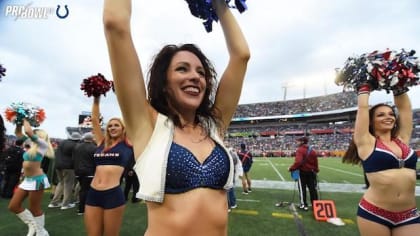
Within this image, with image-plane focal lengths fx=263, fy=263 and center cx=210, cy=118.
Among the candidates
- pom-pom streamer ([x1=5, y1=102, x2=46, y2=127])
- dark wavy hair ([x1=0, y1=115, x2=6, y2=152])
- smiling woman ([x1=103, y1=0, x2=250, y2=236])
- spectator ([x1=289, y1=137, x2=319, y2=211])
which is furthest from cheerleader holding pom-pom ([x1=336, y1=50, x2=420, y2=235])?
pom-pom streamer ([x1=5, y1=102, x2=46, y2=127])

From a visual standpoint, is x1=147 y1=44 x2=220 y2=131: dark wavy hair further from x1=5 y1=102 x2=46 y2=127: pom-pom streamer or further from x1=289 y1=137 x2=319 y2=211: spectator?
x1=289 y1=137 x2=319 y2=211: spectator

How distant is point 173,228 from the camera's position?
45.8 inches

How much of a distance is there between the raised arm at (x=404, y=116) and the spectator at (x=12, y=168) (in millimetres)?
8554

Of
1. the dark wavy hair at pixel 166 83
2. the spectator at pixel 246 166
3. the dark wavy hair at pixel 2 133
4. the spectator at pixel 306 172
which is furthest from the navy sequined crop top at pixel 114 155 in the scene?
the spectator at pixel 246 166

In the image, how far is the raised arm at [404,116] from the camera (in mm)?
3099

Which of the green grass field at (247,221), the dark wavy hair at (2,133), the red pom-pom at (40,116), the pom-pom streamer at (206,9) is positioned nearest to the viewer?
the pom-pom streamer at (206,9)

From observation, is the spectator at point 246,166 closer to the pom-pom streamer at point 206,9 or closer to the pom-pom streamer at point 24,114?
the pom-pom streamer at point 24,114

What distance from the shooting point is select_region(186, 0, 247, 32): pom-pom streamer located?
1.55 m

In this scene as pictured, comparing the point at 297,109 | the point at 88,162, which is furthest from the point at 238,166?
the point at 297,109

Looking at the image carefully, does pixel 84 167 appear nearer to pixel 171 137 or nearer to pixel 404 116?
pixel 171 137

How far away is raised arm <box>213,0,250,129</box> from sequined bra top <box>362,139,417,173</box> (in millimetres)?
1975

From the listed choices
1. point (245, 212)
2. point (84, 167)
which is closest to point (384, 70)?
point (245, 212)

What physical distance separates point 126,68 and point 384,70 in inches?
108

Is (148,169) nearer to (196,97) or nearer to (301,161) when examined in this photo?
(196,97)
